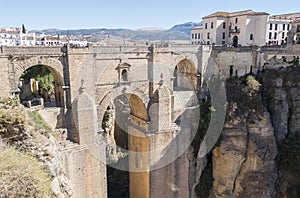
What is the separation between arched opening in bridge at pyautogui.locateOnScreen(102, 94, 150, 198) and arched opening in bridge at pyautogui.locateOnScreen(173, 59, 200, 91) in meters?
3.85

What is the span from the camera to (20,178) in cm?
537

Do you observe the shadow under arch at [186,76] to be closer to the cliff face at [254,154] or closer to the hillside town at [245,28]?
the cliff face at [254,154]

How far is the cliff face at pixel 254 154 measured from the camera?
1656 centimetres

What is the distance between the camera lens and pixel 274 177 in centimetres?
1673

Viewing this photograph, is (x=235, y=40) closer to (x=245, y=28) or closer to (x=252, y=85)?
(x=245, y=28)

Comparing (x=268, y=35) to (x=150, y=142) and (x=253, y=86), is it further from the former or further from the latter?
(x=150, y=142)

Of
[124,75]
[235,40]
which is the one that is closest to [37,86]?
[124,75]

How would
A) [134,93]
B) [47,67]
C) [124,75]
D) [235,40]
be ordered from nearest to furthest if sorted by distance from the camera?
1. [47,67]
2. [124,75]
3. [134,93]
4. [235,40]

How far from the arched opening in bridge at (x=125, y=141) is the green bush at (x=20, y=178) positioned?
9745 millimetres

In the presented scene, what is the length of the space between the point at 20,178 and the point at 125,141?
50.3ft

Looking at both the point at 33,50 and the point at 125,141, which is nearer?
the point at 33,50

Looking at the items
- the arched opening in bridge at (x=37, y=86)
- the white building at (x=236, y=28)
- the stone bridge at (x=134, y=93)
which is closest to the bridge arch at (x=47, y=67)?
the stone bridge at (x=134, y=93)

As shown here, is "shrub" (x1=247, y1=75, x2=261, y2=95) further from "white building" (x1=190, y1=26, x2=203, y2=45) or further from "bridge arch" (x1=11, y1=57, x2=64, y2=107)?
"white building" (x1=190, y1=26, x2=203, y2=45)

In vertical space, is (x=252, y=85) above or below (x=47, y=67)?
below
